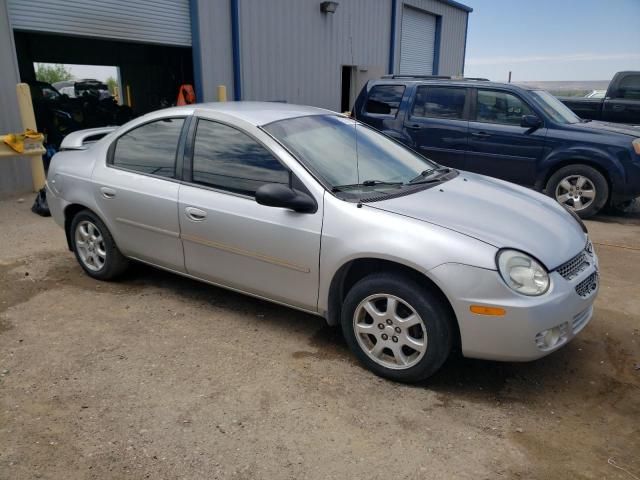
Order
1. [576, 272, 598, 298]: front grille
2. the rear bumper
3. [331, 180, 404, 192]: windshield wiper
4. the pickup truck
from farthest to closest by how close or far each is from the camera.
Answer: the pickup truck < the rear bumper < [331, 180, 404, 192]: windshield wiper < [576, 272, 598, 298]: front grille

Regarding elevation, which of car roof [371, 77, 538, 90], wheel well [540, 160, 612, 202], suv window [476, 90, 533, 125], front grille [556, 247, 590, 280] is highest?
car roof [371, 77, 538, 90]

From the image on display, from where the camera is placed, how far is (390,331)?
122 inches

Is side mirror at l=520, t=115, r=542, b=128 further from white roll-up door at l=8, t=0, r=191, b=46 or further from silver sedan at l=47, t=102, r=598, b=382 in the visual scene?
white roll-up door at l=8, t=0, r=191, b=46

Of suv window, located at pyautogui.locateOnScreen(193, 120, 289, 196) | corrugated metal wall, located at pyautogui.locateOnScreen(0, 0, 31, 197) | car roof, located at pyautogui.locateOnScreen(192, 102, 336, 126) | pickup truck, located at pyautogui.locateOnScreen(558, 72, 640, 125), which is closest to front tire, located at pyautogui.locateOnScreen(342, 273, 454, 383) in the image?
suv window, located at pyautogui.locateOnScreen(193, 120, 289, 196)

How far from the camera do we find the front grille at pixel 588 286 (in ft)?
10.00

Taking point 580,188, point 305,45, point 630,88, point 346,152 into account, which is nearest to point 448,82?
point 580,188

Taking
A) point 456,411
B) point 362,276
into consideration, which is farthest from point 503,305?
point 362,276

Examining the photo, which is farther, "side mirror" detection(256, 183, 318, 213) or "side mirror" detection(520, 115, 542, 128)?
"side mirror" detection(520, 115, 542, 128)

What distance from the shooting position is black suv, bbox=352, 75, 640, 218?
7094 mm

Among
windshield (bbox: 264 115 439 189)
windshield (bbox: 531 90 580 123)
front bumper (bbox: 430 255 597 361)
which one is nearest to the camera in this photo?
front bumper (bbox: 430 255 597 361)

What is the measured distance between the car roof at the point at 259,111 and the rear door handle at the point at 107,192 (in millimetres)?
940

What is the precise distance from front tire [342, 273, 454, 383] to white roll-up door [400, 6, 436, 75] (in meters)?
16.6

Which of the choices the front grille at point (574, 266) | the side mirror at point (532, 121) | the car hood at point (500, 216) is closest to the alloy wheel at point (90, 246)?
the car hood at point (500, 216)

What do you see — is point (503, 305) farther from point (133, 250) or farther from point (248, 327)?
point (133, 250)
